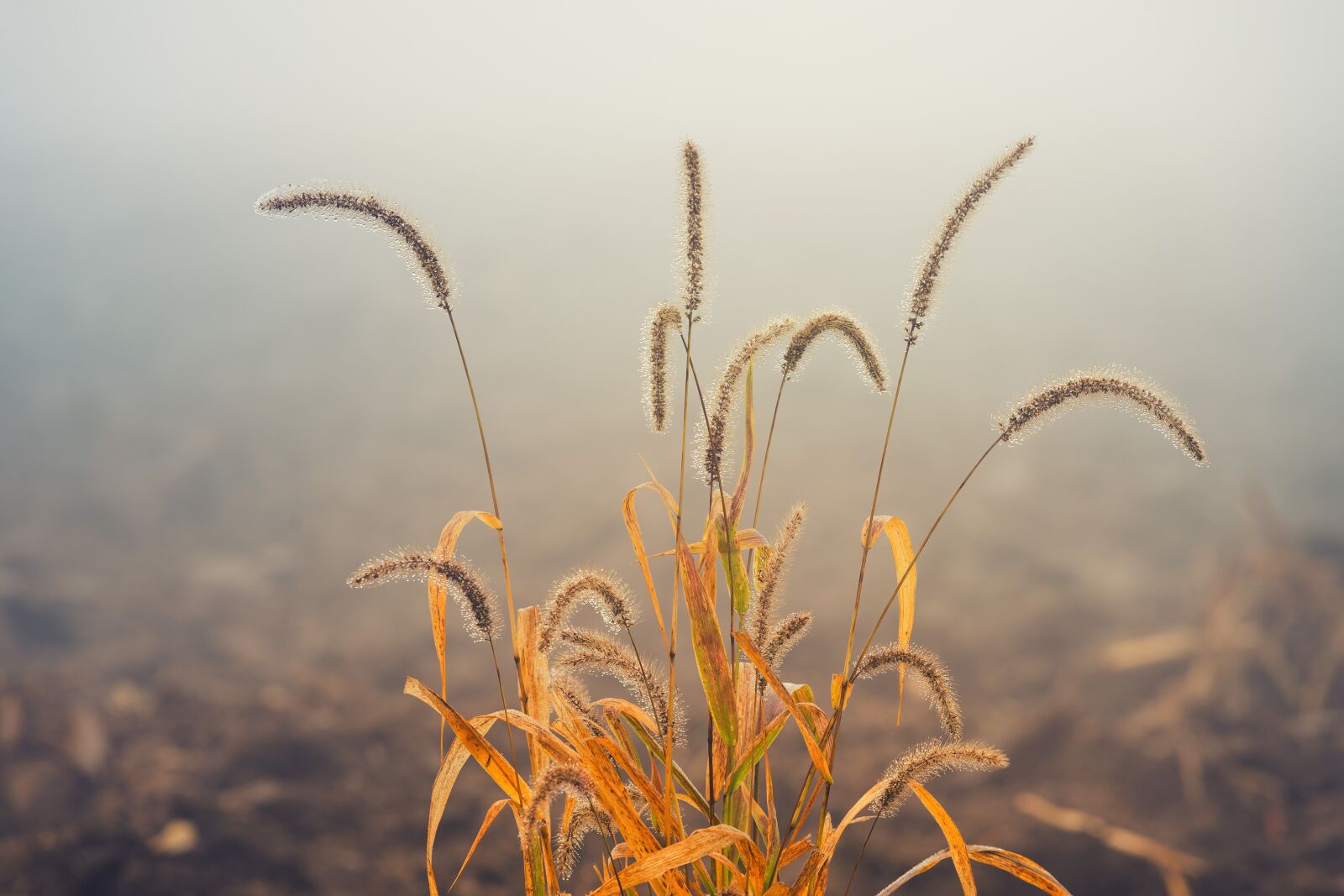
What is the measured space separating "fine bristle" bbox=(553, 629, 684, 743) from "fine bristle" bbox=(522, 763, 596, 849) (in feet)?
0.67

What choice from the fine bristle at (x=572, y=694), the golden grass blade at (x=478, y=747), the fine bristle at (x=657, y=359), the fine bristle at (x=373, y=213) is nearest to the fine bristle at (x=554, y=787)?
the golden grass blade at (x=478, y=747)

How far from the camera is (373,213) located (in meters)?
0.93

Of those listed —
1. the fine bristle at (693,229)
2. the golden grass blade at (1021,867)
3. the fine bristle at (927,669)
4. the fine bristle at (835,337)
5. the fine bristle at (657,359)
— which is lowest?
the golden grass blade at (1021,867)

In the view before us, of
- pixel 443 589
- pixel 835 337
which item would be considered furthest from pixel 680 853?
pixel 835 337

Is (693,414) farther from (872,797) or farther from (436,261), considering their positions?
(872,797)

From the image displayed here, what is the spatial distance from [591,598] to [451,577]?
174mm

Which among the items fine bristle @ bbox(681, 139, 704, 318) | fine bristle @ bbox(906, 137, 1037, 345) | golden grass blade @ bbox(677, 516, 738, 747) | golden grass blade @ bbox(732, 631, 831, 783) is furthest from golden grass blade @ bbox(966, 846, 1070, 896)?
fine bristle @ bbox(681, 139, 704, 318)

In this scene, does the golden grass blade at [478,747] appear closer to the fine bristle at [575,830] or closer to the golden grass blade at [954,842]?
the fine bristle at [575,830]

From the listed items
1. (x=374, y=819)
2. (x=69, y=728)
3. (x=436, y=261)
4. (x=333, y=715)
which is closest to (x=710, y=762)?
(x=436, y=261)

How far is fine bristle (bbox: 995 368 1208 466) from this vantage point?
0.92 meters

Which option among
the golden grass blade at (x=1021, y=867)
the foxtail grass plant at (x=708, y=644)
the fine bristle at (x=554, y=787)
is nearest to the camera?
the fine bristle at (x=554, y=787)

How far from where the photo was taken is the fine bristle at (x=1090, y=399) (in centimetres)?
92

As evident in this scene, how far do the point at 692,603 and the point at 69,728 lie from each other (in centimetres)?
264

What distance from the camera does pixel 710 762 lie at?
41.0 inches
